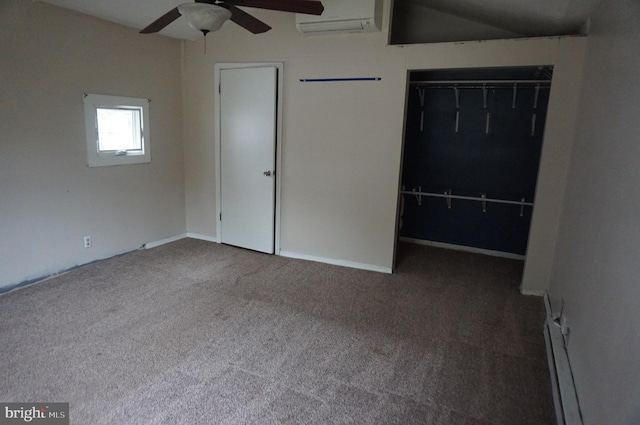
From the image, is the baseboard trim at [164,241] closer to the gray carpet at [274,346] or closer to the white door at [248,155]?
the gray carpet at [274,346]

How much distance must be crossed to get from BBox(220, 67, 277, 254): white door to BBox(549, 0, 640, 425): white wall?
9.14 ft

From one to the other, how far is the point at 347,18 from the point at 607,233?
8.76 ft

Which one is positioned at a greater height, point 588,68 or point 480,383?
point 588,68

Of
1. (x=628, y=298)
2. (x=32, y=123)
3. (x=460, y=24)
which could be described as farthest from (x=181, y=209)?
(x=628, y=298)

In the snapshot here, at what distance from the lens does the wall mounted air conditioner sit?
3.46 m

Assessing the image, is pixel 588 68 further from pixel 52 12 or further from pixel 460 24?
pixel 52 12

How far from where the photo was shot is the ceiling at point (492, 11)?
309cm

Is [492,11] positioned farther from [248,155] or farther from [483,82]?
[248,155]

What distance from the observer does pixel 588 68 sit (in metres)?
2.93

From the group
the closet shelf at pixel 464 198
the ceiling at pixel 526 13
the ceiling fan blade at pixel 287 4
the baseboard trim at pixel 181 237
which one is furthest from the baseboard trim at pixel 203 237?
the ceiling at pixel 526 13

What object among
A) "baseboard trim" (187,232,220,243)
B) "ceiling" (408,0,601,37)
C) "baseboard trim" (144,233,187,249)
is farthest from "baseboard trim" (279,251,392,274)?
"ceiling" (408,0,601,37)

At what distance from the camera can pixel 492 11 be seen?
11.8 ft

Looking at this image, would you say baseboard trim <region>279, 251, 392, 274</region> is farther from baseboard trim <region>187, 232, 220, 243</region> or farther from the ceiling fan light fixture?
the ceiling fan light fixture

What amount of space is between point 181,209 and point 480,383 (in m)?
3.90
